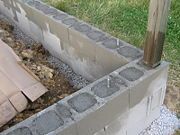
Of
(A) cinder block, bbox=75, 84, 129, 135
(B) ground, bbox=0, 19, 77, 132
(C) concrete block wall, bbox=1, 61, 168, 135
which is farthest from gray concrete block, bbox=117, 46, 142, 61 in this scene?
(B) ground, bbox=0, 19, 77, 132

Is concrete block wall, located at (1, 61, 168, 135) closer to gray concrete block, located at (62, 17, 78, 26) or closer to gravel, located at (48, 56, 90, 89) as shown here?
gravel, located at (48, 56, 90, 89)

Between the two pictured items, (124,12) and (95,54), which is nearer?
(95,54)

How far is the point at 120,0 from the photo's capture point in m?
4.64

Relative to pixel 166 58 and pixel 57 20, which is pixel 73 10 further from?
pixel 166 58

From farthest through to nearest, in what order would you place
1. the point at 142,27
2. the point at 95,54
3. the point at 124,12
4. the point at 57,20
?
1. the point at 124,12
2. the point at 142,27
3. the point at 57,20
4. the point at 95,54

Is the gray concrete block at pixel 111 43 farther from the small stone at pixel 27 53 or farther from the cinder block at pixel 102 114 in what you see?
the small stone at pixel 27 53

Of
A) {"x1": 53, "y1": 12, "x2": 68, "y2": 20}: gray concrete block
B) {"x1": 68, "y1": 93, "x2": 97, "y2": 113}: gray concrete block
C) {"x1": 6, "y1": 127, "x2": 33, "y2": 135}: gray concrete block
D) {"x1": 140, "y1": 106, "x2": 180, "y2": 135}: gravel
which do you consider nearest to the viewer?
{"x1": 6, "y1": 127, "x2": 33, "y2": 135}: gray concrete block

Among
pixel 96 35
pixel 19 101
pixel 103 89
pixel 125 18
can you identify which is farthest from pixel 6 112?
pixel 125 18

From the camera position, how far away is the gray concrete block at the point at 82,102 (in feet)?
7.61

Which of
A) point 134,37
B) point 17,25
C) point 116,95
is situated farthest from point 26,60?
point 116,95

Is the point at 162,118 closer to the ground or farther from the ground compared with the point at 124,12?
closer to the ground

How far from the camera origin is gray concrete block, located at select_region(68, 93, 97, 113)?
2320 millimetres

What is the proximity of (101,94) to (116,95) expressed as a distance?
5.1 inches

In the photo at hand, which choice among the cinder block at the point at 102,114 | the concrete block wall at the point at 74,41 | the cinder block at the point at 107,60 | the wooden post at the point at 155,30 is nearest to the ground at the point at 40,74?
the concrete block wall at the point at 74,41
